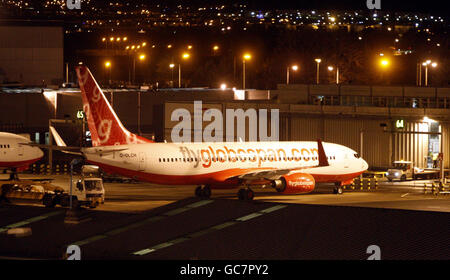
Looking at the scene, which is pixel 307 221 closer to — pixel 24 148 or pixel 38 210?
pixel 38 210

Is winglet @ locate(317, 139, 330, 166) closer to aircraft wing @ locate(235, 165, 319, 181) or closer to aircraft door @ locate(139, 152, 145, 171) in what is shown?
aircraft wing @ locate(235, 165, 319, 181)

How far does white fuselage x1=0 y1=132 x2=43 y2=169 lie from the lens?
7362cm

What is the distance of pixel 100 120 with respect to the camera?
184 feet

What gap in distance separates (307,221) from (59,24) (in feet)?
406

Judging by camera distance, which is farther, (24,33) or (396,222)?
(24,33)

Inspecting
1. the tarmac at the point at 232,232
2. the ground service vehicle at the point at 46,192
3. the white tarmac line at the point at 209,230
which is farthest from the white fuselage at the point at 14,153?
the white tarmac line at the point at 209,230

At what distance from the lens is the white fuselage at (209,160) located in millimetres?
54656

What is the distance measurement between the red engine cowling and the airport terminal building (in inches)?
845

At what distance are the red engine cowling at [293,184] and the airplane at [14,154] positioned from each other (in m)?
28.5

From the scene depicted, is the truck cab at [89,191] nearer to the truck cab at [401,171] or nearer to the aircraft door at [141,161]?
the aircraft door at [141,161]

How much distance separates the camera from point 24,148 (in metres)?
75.1

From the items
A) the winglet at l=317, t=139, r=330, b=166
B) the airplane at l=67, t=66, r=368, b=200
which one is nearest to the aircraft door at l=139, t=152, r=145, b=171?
the airplane at l=67, t=66, r=368, b=200

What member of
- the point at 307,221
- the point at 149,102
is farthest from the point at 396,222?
the point at 149,102
